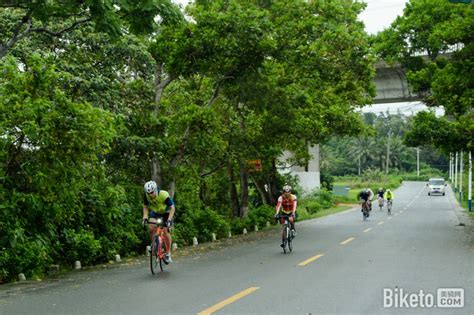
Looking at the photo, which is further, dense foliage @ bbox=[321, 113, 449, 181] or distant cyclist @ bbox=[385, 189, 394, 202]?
dense foliage @ bbox=[321, 113, 449, 181]

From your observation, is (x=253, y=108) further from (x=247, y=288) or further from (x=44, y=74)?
(x=247, y=288)

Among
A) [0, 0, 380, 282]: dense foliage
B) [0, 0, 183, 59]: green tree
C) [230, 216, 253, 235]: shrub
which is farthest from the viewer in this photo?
[230, 216, 253, 235]: shrub

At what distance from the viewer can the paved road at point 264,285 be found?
27.7 feet

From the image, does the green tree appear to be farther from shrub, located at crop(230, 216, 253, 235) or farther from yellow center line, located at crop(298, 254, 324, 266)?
shrub, located at crop(230, 216, 253, 235)

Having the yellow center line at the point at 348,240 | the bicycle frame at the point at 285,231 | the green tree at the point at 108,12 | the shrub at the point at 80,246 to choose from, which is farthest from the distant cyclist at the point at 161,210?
the yellow center line at the point at 348,240

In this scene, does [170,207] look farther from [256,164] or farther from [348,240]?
[256,164]

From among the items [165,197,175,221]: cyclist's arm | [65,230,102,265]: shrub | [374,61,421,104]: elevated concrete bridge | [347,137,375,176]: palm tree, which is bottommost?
[65,230,102,265]: shrub

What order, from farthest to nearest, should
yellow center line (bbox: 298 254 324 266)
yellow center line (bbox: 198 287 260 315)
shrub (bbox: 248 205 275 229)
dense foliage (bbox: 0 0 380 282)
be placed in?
shrub (bbox: 248 205 275 229) → yellow center line (bbox: 298 254 324 266) → dense foliage (bbox: 0 0 380 282) → yellow center line (bbox: 198 287 260 315)

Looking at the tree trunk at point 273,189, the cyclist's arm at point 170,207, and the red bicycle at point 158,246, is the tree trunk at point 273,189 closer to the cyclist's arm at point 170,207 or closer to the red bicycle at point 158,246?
the cyclist's arm at point 170,207

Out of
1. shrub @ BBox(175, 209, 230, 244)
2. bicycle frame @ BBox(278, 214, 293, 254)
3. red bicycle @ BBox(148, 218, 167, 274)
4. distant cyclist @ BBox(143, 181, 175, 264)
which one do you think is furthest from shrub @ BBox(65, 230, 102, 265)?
shrub @ BBox(175, 209, 230, 244)

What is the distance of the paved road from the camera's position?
8.43m

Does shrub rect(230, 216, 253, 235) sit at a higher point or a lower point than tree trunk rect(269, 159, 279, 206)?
lower

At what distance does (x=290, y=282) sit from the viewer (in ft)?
35.0

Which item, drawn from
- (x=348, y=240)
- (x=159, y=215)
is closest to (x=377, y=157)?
(x=348, y=240)
